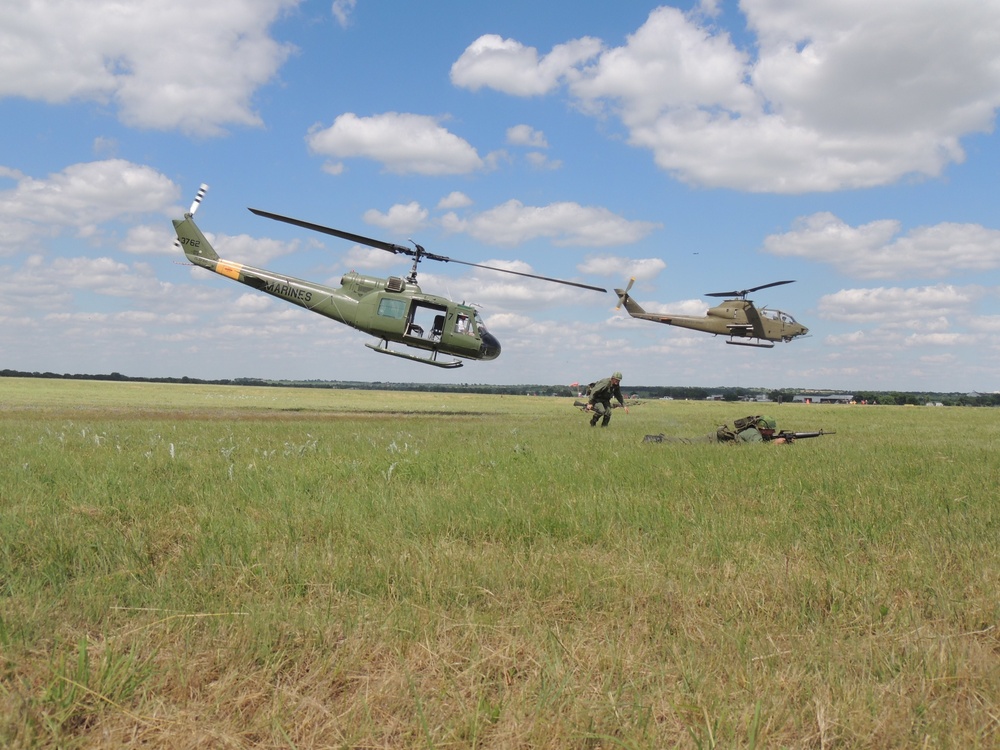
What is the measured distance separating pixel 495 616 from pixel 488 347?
85.7 feet

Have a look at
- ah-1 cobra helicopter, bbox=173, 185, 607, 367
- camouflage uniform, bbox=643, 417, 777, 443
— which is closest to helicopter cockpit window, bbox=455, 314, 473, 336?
ah-1 cobra helicopter, bbox=173, 185, 607, 367

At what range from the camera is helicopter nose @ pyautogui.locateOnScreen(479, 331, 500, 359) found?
95.3 ft

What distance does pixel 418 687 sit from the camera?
8.87 ft

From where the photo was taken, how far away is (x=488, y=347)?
2939 cm

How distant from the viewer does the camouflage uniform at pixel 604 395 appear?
58.8ft

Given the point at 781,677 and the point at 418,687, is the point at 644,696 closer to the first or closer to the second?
the point at 781,677

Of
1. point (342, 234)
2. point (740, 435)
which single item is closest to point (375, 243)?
point (342, 234)

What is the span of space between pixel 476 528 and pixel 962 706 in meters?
3.27

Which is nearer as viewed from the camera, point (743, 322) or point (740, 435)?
point (740, 435)

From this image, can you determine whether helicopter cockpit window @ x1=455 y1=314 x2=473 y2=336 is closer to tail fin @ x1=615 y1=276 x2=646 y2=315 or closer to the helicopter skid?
the helicopter skid

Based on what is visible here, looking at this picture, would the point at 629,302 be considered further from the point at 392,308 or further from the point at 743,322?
the point at 392,308

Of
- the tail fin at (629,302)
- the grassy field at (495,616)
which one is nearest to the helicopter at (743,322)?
the tail fin at (629,302)

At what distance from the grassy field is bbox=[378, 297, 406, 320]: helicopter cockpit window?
21570mm

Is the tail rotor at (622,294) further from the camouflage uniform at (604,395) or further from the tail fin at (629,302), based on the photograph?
the camouflage uniform at (604,395)
